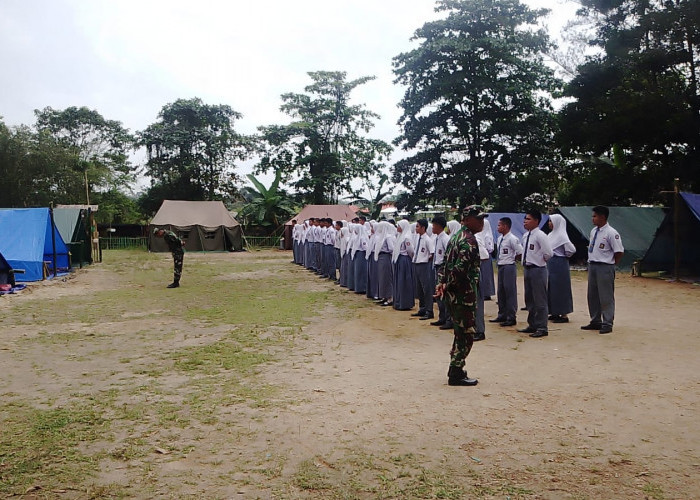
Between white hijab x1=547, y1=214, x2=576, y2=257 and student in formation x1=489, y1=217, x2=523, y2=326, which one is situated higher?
white hijab x1=547, y1=214, x2=576, y2=257

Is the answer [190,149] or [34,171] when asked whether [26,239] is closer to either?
[34,171]

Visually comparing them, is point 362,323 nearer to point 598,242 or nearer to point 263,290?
point 598,242

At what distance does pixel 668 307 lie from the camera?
10023 millimetres

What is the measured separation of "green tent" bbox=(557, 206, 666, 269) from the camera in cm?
1680

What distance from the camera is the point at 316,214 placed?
3162cm

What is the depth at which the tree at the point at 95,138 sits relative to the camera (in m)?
37.3

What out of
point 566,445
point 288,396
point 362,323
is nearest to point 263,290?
point 362,323

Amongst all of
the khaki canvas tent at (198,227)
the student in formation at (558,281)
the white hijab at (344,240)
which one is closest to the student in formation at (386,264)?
the white hijab at (344,240)

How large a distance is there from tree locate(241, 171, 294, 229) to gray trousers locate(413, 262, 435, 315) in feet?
79.5

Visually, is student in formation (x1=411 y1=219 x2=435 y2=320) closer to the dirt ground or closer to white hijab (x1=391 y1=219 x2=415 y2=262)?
white hijab (x1=391 y1=219 x2=415 y2=262)

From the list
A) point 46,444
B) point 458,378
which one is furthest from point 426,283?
point 46,444

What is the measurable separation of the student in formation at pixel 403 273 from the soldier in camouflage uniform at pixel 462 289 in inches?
177

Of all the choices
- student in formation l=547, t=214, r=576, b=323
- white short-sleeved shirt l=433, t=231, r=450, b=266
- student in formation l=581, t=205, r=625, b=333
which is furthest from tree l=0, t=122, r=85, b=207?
student in formation l=581, t=205, r=625, b=333

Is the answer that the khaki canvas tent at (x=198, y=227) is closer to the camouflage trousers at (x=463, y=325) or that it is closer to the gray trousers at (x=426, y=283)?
the gray trousers at (x=426, y=283)
